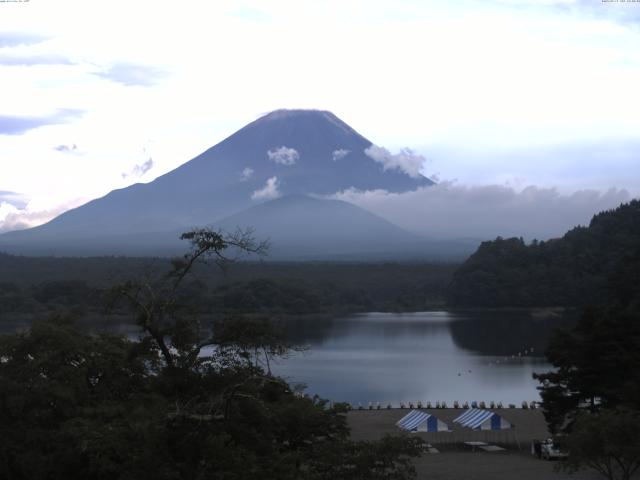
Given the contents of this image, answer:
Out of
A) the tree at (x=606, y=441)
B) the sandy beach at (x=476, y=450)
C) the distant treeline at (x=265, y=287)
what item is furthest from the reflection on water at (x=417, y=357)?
the tree at (x=606, y=441)

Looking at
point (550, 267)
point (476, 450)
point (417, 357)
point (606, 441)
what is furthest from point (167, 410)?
point (550, 267)

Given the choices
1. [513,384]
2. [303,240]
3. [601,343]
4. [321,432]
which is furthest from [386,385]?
[303,240]

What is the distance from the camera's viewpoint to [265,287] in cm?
5709

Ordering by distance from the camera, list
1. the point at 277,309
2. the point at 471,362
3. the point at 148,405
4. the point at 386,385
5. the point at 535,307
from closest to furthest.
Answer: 1. the point at 148,405
2. the point at 386,385
3. the point at 471,362
4. the point at 277,309
5. the point at 535,307

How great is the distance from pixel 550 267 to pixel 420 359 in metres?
29.8

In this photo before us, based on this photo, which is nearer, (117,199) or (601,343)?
(601,343)

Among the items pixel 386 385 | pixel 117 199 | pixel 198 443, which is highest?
pixel 117 199

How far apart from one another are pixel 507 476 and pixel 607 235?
48.9 m

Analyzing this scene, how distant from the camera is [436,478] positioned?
1382 cm

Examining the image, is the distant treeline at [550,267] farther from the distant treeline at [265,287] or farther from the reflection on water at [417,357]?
the reflection on water at [417,357]

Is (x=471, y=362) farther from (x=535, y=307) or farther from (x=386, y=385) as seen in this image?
(x=535, y=307)

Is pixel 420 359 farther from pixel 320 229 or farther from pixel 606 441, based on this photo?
pixel 320 229

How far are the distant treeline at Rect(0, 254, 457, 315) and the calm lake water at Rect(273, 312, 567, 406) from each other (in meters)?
5.18

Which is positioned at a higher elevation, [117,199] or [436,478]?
[117,199]
